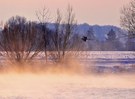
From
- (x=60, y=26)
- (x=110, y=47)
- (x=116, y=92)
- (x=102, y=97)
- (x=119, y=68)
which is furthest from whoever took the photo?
(x=110, y=47)

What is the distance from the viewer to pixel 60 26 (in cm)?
3859

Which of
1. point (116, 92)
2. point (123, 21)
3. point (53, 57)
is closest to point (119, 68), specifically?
point (123, 21)

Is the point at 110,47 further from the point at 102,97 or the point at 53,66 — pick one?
the point at 102,97

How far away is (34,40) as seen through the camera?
38.9m

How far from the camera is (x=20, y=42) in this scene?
38406mm

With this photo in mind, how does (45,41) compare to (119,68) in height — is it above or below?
above

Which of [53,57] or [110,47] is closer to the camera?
[53,57]

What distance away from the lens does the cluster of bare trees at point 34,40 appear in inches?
1490

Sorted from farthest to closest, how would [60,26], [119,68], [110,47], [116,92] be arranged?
1. [110,47]
2. [119,68]
3. [60,26]
4. [116,92]

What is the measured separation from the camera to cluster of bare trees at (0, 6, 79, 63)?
37844 mm

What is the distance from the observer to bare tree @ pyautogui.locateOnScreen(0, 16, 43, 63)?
37.8 meters

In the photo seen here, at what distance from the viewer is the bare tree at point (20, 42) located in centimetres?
3775

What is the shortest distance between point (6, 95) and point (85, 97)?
135 inches

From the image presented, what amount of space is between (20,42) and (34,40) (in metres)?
1.26
